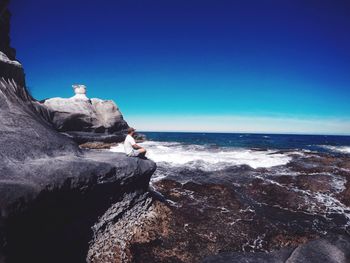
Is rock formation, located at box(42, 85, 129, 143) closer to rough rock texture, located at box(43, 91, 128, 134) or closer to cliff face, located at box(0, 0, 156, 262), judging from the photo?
rough rock texture, located at box(43, 91, 128, 134)

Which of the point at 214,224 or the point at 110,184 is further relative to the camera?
the point at 214,224

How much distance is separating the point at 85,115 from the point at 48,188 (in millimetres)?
27549

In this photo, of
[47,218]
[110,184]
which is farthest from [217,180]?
[47,218]

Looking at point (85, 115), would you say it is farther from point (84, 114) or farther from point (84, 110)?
point (84, 110)

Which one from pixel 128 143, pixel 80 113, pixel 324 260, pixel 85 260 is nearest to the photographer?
pixel 324 260

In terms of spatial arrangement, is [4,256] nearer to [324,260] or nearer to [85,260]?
[85,260]

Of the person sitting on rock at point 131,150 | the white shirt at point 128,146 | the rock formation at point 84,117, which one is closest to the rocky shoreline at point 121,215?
the person sitting on rock at point 131,150

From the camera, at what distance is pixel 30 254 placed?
13.4 feet

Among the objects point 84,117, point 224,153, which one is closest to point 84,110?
point 84,117

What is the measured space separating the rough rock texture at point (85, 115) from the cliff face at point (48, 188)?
21825 mm

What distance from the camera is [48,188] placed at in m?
4.46

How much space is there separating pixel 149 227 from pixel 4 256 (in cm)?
397

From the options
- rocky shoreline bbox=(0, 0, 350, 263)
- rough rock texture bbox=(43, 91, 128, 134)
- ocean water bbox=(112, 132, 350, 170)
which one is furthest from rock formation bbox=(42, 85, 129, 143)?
rocky shoreline bbox=(0, 0, 350, 263)

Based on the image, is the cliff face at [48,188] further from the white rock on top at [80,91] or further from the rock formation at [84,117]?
the white rock on top at [80,91]
